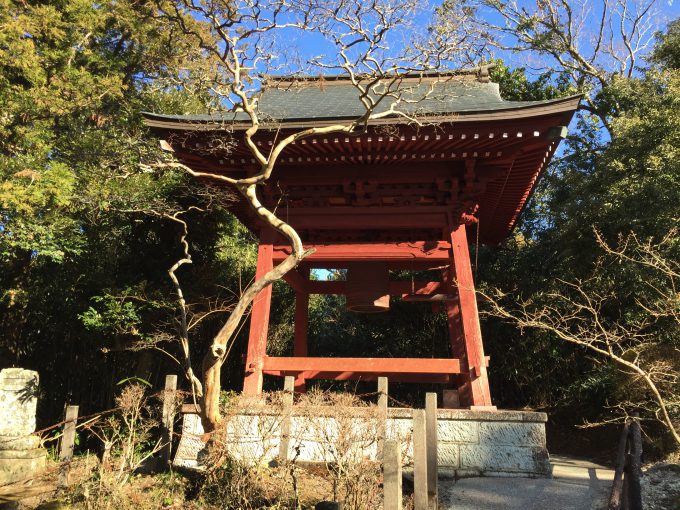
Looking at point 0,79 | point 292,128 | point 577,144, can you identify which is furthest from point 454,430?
point 577,144

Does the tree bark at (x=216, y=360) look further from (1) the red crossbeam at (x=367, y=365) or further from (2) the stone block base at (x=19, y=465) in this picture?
(2) the stone block base at (x=19, y=465)

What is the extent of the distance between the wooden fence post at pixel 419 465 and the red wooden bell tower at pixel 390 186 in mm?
1981

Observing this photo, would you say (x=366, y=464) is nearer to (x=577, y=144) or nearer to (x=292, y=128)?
(x=292, y=128)

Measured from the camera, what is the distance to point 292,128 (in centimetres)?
544

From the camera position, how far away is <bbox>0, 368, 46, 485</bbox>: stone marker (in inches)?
203

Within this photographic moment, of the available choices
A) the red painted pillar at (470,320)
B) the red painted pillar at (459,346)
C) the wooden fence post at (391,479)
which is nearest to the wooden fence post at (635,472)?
the wooden fence post at (391,479)

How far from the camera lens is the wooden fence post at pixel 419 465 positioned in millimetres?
3271

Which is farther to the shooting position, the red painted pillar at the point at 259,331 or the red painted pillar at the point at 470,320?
the red painted pillar at the point at 259,331

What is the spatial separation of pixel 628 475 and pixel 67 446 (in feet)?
14.1

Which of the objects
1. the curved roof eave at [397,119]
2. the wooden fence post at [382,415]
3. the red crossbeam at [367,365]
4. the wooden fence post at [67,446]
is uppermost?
the curved roof eave at [397,119]

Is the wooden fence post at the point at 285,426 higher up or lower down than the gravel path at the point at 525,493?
higher up

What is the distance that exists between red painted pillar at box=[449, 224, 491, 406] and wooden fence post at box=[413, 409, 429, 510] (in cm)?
198

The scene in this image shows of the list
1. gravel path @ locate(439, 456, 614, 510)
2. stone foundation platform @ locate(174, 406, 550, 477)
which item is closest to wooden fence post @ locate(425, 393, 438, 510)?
gravel path @ locate(439, 456, 614, 510)

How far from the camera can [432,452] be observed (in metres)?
4.11
